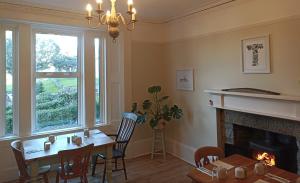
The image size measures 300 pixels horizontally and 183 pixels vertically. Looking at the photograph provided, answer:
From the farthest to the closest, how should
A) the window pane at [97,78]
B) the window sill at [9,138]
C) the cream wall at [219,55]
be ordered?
the window pane at [97,78], the window sill at [9,138], the cream wall at [219,55]

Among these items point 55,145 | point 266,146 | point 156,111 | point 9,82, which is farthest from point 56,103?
point 266,146

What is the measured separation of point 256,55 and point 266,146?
3.94 feet

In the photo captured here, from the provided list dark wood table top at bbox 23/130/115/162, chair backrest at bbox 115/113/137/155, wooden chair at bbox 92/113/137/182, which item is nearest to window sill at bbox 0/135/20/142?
dark wood table top at bbox 23/130/115/162

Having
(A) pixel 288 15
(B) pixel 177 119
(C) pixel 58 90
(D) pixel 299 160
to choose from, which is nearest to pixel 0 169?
(C) pixel 58 90

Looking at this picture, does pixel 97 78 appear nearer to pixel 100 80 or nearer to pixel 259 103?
pixel 100 80

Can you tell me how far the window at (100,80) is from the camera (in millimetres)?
4258

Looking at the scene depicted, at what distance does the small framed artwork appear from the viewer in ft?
13.5

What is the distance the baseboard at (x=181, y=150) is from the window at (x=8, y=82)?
2855 mm

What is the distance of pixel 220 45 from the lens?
3.54 metres

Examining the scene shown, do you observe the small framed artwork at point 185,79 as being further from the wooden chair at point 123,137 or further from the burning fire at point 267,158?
the burning fire at point 267,158

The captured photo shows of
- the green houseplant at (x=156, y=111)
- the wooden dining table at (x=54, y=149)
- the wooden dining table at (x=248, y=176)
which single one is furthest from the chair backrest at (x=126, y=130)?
the wooden dining table at (x=248, y=176)

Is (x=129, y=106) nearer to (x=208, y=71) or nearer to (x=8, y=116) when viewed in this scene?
(x=208, y=71)

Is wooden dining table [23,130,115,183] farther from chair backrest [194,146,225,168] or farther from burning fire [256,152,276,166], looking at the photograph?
burning fire [256,152,276,166]

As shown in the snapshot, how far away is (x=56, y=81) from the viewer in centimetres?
397
